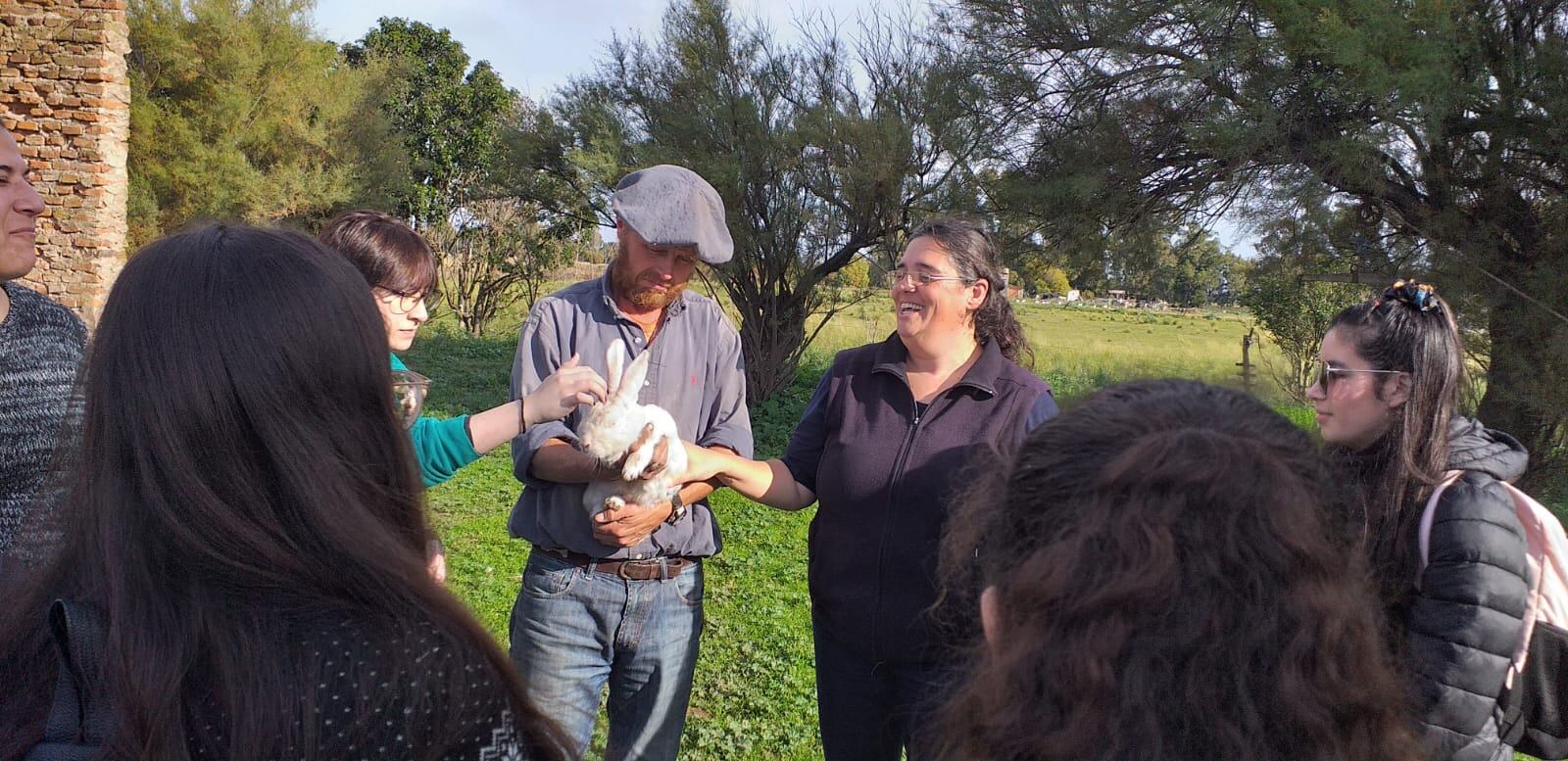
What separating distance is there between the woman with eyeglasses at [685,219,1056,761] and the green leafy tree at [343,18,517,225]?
59.0 feet

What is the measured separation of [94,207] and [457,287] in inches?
355

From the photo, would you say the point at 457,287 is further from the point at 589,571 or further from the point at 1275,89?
the point at 589,571

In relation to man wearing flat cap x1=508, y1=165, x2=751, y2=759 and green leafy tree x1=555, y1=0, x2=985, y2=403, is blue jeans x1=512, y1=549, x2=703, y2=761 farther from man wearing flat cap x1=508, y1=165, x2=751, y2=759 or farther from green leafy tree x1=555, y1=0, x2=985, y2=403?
green leafy tree x1=555, y1=0, x2=985, y2=403

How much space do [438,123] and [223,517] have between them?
74.1 ft

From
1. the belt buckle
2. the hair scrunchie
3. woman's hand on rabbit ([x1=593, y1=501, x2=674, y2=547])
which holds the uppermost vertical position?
the hair scrunchie

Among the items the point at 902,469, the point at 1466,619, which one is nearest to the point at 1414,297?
the point at 1466,619

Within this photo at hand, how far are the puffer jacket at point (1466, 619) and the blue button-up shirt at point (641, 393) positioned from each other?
173 centimetres


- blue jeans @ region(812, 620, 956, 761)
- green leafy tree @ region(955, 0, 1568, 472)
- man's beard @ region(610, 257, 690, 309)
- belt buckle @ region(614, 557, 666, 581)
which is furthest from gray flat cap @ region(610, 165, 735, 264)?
green leafy tree @ region(955, 0, 1568, 472)

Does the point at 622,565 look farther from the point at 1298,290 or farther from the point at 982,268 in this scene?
the point at 1298,290

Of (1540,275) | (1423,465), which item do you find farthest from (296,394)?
(1540,275)

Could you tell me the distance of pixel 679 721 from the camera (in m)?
2.72

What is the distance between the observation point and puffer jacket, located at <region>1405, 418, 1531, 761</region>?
1918 millimetres

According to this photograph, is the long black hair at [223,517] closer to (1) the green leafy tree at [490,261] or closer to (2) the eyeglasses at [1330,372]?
(2) the eyeglasses at [1330,372]

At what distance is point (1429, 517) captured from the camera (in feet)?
6.65
